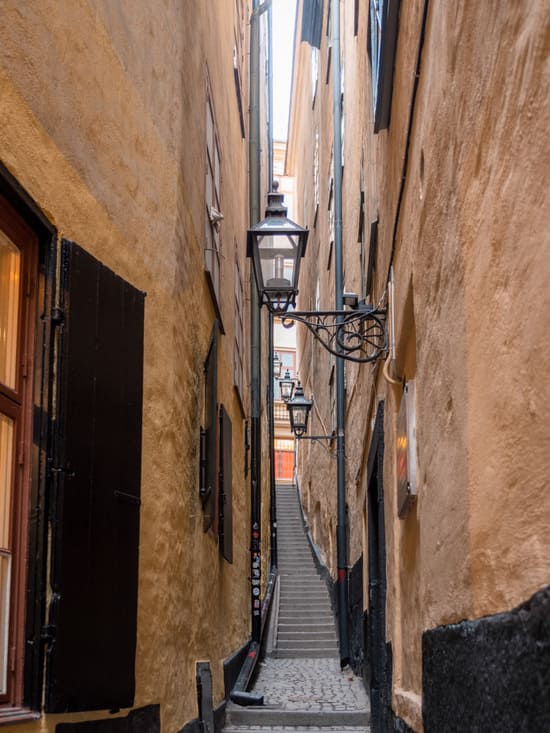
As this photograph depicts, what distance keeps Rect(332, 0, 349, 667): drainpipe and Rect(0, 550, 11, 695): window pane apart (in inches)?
332

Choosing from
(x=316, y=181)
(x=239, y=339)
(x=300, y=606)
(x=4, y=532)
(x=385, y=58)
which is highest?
(x=316, y=181)

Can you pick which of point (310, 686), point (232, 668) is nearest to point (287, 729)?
point (232, 668)

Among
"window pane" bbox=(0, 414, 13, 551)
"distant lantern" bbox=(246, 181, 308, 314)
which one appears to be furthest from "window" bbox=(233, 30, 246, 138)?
"window pane" bbox=(0, 414, 13, 551)

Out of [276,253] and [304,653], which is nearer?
[276,253]

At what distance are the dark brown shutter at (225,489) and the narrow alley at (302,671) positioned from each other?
133 cm

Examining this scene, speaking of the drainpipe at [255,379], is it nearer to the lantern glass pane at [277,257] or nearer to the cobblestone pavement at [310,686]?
the cobblestone pavement at [310,686]

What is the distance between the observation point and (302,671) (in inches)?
428

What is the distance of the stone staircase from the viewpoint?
12.4 metres

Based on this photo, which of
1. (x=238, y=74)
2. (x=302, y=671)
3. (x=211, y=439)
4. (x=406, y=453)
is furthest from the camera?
(x=238, y=74)

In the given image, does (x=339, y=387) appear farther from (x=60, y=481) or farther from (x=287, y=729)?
(x=60, y=481)

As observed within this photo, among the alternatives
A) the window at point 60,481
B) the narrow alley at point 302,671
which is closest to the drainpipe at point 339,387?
the narrow alley at point 302,671

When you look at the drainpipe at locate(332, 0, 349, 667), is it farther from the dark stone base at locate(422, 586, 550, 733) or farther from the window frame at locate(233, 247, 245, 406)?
the dark stone base at locate(422, 586, 550, 733)

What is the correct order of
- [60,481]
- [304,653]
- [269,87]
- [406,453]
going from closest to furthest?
[60,481]
[406,453]
[304,653]
[269,87]

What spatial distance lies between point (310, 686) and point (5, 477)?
23.0 feet
